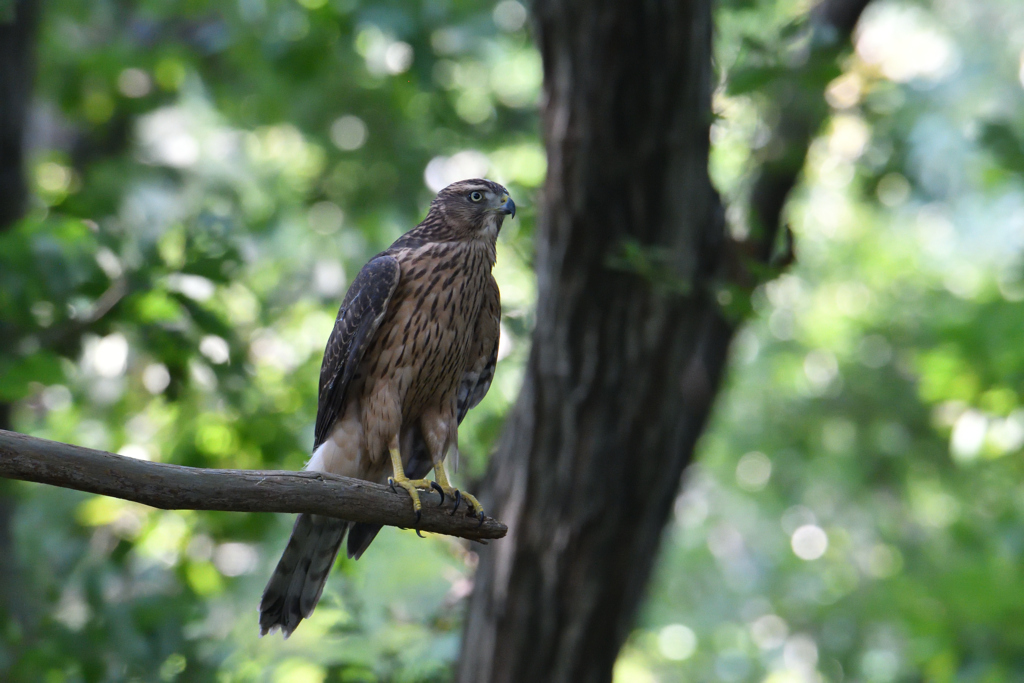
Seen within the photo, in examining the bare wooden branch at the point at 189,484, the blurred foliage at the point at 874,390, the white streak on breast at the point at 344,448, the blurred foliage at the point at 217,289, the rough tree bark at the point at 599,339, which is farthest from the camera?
the blurred foliage at the point at 874,390

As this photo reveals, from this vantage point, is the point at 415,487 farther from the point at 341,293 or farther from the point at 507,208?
the point at 341,293

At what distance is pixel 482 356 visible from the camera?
111 inches

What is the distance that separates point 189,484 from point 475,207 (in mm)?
1047

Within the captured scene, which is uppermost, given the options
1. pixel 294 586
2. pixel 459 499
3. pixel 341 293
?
pixel 341 293

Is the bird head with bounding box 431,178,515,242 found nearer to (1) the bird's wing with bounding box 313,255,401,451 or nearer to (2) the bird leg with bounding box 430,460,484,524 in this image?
(1) the bird's wing with bounding box 313,255,401,451

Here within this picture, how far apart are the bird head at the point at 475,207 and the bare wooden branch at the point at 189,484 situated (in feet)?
2.53

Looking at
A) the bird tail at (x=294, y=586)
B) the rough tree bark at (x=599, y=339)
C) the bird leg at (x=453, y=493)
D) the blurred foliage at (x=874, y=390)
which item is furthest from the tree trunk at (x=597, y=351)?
the bird tail at (x=294, y=586)

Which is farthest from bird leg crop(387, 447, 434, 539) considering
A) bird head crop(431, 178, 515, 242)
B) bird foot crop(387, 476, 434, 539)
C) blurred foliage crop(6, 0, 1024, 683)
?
blurred foliage crop(6, 0, 1024, 683)

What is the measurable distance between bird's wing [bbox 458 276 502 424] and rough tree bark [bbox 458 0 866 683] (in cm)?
158

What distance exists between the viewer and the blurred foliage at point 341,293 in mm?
5215

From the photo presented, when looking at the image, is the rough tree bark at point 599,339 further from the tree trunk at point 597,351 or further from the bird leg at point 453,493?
the bird leg at point 453,493

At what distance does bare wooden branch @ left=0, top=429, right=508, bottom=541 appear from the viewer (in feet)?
6.12

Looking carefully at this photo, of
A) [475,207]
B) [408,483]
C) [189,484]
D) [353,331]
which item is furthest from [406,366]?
[189,484]

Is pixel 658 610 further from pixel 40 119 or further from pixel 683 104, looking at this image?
pixel 40 119
